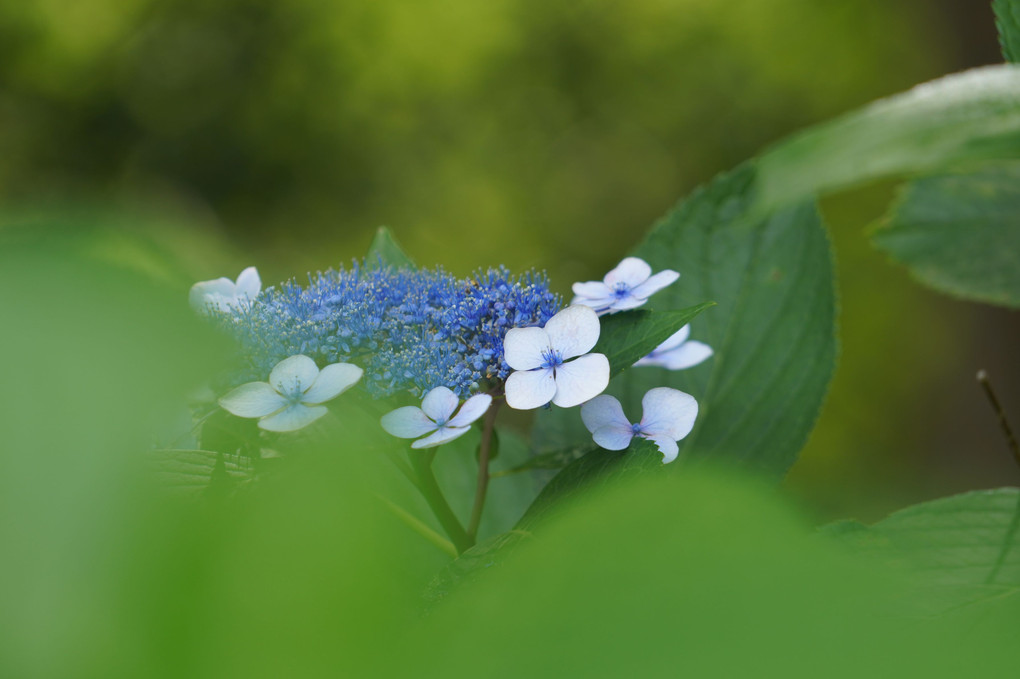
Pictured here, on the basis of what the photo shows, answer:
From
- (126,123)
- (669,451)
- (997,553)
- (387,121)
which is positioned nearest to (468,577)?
(669,451)

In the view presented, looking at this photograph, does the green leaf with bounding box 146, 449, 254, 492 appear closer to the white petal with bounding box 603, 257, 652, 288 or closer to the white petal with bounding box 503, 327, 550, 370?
the white petal with bounding box 503, 327, 550, 370

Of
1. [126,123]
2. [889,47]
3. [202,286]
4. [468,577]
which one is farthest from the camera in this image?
[126,123]

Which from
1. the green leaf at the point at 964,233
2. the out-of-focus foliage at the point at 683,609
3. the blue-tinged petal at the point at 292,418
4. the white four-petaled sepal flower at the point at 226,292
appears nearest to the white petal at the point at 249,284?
the white four-petaled sepal flower at the point at 226,292

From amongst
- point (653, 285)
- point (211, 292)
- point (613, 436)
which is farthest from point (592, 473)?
point (211, 292)

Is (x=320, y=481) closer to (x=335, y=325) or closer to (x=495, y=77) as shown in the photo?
(x=335, y=325)

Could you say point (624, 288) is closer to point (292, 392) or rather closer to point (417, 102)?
point (292, 392)
